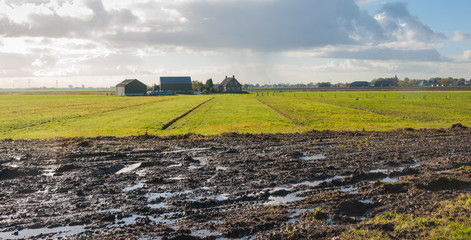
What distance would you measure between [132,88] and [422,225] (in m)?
128

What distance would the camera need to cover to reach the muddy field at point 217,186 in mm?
8844

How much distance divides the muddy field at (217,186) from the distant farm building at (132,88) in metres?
110

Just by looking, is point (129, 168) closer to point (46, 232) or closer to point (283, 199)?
point (46, 232)

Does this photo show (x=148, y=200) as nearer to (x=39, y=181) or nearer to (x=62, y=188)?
(x=62, y=188)

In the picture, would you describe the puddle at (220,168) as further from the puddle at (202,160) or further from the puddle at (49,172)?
the puddle at (49,172)

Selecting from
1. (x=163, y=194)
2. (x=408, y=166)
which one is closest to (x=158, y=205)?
(x=163, y=194)

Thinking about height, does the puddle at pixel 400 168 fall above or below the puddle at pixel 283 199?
above

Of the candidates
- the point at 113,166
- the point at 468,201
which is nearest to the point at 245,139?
the point at 113,166

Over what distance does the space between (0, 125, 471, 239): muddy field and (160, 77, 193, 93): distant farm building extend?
141m

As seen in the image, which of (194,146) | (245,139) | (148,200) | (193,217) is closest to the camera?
(193,217)

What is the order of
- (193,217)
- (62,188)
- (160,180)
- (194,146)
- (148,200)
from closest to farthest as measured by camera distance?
(193,217) → (148,200) → (62,188) → (160,180) → (194,146)

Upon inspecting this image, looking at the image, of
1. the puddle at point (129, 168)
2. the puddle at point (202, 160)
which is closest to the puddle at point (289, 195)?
the puddle at point (202, 160)

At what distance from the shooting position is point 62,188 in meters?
12.1

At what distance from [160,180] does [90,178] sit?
111 inches
